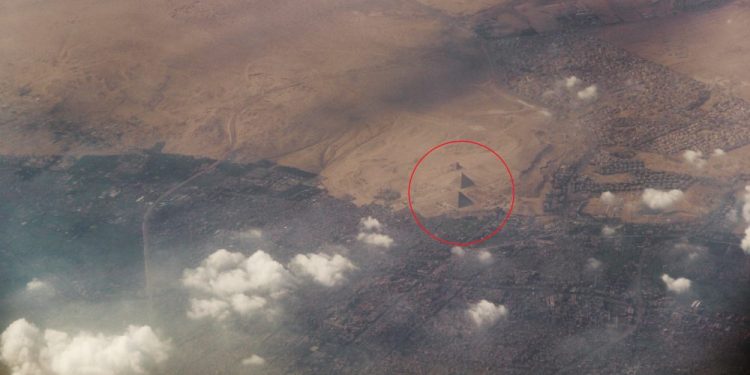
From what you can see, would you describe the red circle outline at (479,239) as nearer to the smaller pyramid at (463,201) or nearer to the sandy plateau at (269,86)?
the sandy plateau at (269,86)

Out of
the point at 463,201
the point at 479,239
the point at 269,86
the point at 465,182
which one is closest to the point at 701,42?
the point at 465,182

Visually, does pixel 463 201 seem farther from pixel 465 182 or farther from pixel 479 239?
pixel 479 239

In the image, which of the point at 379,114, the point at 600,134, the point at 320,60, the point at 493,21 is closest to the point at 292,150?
the point at 379,114

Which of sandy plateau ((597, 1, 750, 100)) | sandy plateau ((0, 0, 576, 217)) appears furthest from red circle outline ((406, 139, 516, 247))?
sandy plateau ((597, 1, 750, 100))

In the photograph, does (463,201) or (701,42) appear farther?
(701,42)

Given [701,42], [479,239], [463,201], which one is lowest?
[479,239]

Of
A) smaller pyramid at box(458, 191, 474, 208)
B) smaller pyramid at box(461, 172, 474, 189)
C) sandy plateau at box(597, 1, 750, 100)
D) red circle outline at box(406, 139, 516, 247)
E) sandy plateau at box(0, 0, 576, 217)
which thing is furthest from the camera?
sandy plateau at box(597, 1, 750, 100)

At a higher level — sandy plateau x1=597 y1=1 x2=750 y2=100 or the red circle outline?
sandy plateau x1=597 y1=1 x2=750 y2=100

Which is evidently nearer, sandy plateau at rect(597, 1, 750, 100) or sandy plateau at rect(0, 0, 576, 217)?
sandy plateau at rect(0, 0, 576, 217)

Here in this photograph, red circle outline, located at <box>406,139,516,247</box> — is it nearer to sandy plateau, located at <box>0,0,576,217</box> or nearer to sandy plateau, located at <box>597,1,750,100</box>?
sandy plateau, located at <box>0,0,576,217</box>

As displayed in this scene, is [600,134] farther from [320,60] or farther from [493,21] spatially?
[320,60]
